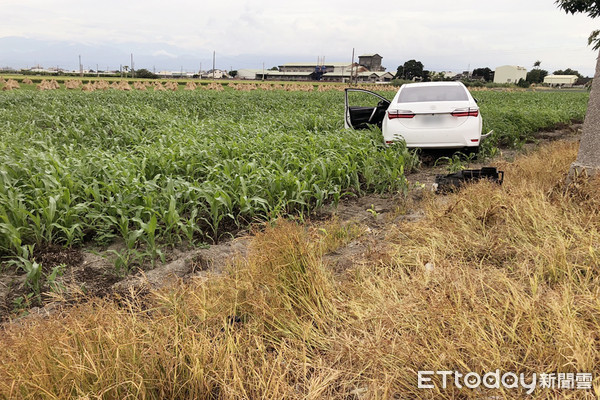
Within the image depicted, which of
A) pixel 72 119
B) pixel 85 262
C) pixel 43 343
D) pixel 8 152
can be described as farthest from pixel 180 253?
pixel 72 119

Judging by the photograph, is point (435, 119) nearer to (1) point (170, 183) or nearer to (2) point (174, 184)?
(2) point (174, 184)

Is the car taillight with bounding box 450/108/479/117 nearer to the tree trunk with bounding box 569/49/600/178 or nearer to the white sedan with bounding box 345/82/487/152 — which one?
the white sedan with bounding box 345/82/487/152

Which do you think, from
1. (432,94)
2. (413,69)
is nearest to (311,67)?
(413,69)

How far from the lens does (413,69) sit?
10094 cm

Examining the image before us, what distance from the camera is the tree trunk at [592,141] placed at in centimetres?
441

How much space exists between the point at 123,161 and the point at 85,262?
2341mm

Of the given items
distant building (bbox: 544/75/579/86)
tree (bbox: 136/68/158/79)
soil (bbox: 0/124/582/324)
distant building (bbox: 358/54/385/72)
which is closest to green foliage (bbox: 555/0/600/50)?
soil (bbox: 0/124/582/324)

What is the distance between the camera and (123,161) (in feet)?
18.4

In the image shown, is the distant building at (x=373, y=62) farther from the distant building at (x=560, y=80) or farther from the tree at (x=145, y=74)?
the tree at (x=145, y=74)

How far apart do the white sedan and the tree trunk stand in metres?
2.39

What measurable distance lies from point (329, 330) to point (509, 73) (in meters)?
126

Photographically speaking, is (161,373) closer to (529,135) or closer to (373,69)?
(529,135)

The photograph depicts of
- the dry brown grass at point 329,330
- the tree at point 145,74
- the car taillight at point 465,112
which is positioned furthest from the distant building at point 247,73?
the dry brown grass at point 329,330

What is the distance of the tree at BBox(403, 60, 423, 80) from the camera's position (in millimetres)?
100500
